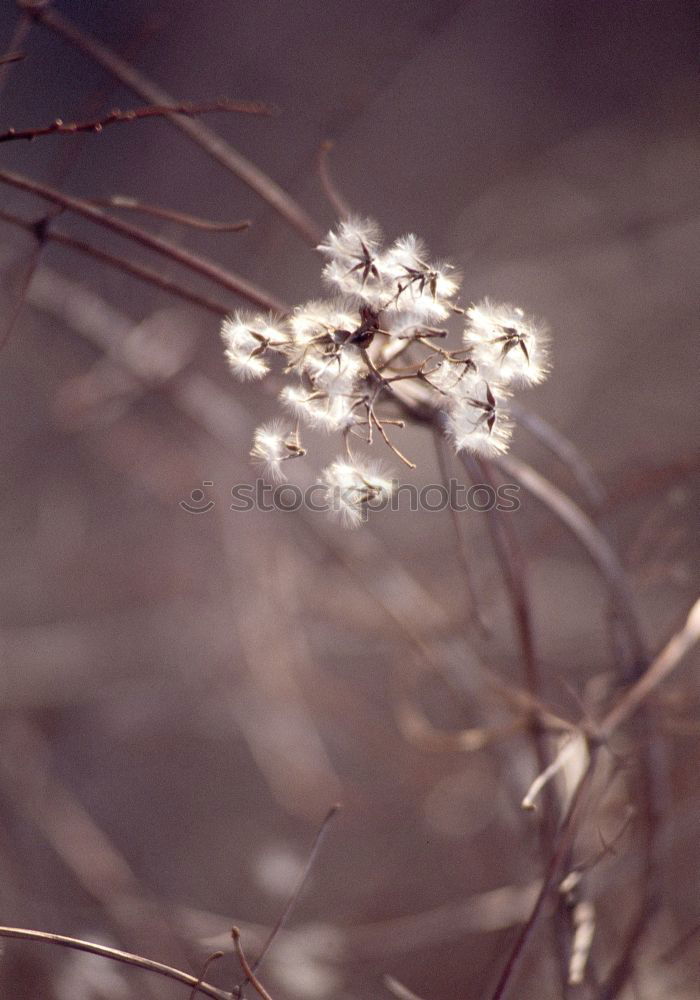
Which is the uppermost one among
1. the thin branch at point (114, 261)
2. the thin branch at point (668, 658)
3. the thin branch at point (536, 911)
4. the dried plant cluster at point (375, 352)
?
the thin branch at point (114, 261)

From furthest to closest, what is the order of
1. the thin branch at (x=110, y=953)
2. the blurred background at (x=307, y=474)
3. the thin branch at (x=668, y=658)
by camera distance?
the blurred background at (x=307, y=474) < the thin branch at (x=668, y=658) < the thin branch at (x=110, y=953)

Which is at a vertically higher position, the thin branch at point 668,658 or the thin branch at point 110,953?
the thin branch at point 668,658

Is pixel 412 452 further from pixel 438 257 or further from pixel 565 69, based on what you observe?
pixel 565 69

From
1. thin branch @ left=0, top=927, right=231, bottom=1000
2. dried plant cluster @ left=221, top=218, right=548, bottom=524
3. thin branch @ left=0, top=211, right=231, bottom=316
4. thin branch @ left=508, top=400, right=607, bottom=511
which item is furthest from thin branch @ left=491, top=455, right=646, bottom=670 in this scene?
thin branch @ left=0, top=927, right=231, bottom=1000

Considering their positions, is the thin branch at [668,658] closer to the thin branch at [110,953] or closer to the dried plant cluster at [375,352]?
the dried plant cluster at [375,352]

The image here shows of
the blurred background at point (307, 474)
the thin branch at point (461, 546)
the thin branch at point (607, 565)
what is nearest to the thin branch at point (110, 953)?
the thin branch at point (461, 546)

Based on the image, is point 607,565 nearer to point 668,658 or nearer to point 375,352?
point 668,658

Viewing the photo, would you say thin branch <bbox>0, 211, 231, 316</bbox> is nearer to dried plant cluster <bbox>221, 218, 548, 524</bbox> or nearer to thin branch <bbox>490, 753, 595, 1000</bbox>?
dried plant cluster <bbox>221, 218, 548, 524</bbox>

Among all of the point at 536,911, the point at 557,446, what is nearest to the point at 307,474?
the point at 557,446
